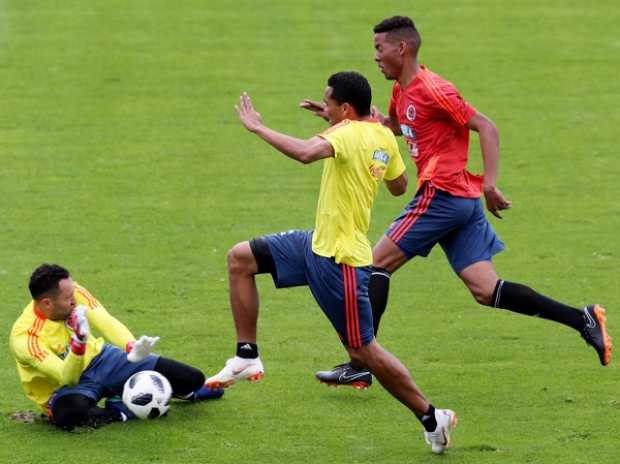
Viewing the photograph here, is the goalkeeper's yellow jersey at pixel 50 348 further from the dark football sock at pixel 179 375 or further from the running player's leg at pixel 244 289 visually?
the running player's leg at pixel 244 289

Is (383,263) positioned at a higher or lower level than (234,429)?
higher

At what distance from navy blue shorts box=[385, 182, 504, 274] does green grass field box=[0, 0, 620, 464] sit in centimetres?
107

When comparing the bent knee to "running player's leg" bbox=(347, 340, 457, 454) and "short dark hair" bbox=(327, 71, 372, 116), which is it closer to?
"running player's leg" bbox=(347, 340, 457, 454)

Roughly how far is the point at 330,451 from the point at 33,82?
1320cm

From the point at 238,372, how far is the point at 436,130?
8.30ft

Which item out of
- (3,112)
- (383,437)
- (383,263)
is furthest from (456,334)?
(3,112)

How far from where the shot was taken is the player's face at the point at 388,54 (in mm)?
10883

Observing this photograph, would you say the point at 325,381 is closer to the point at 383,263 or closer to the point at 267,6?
the point at 383,263

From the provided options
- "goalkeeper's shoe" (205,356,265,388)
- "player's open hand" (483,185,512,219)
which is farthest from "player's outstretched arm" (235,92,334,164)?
"player's open hand" (483,185,512,219)

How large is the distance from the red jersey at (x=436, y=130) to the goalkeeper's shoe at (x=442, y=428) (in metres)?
2.15

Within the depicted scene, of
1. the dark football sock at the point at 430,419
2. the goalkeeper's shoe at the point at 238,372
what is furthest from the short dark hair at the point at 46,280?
the dark football sock at the point at 430,419

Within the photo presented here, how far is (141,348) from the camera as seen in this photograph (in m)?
9.55

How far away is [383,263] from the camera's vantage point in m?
11.0

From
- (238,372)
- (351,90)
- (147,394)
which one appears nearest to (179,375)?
(147,394)
